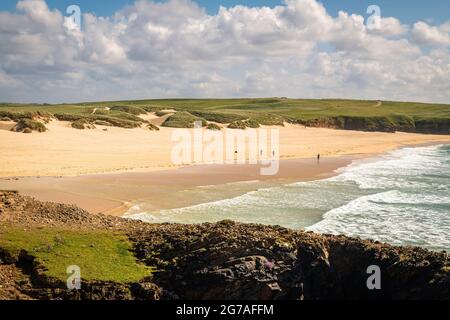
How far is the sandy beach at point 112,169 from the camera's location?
23.4 m

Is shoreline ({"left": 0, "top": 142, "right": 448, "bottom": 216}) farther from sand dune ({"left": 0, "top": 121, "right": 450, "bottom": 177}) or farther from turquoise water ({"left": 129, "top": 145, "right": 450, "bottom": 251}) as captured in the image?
sand dune ({"left": 0, "top": 121, "right": 450, "bottom": 177})

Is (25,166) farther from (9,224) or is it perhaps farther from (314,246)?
(314,246)

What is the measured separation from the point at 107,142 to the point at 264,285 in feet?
129

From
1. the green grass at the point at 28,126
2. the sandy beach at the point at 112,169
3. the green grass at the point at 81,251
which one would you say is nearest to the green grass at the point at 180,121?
the sandy beach at the point at 112,169

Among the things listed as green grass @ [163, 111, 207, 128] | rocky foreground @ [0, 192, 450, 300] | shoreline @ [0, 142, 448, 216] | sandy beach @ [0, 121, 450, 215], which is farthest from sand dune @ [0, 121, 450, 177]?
rocky foreground @ [0, 192, 450, 300]

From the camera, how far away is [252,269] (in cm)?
1040

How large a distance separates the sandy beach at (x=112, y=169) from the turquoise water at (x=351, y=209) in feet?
7.31

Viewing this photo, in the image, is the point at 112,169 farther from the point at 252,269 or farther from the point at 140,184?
the point at 252,269

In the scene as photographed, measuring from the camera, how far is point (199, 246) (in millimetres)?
11391

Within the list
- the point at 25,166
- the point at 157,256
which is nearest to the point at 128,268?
the point at 157,256

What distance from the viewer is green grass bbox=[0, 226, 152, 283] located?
10.2 m

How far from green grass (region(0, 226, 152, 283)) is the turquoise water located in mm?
7287
